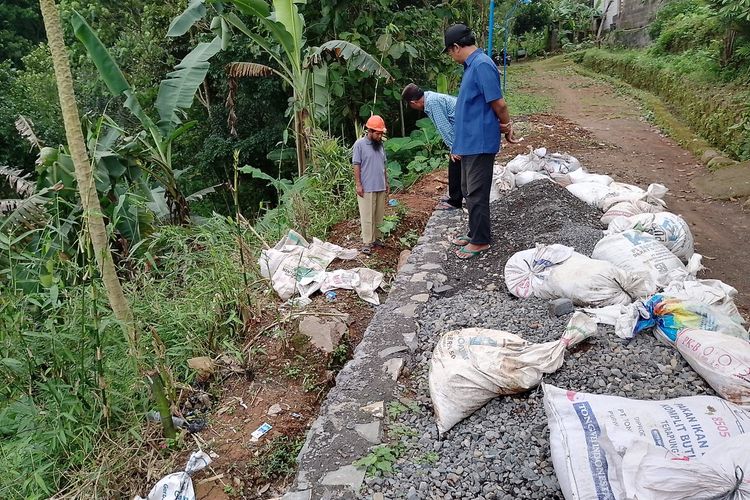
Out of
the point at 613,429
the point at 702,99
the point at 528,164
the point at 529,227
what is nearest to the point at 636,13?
the point at 702,99

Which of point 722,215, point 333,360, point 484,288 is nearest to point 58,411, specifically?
point 333,360

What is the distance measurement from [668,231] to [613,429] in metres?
2.11

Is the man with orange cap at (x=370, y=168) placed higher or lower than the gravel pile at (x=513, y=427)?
higher

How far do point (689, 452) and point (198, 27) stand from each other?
1047 cm

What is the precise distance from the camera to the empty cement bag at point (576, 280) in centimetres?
280

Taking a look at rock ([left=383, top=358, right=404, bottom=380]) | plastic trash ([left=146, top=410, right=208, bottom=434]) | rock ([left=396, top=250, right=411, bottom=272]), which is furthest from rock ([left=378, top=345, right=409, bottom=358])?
rock ([left=396, top=250, right=411, bottom=272])

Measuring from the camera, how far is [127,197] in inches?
191

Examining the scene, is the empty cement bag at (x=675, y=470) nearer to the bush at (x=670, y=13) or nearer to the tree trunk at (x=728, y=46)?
the tree trunk at (x=728, y=46)

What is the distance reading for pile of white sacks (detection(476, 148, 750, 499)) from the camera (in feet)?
4.94

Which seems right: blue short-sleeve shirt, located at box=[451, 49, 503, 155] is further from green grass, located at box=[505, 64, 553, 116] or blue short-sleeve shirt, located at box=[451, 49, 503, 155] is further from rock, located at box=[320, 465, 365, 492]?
green grass, located at box=[505, 64, 553, 116]

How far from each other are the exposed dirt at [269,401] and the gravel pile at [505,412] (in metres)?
0.69

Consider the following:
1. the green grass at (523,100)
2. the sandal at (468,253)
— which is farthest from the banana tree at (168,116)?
the green grass at (523,100)

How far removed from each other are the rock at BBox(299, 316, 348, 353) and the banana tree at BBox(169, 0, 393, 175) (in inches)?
122

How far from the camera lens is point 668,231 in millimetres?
3383
